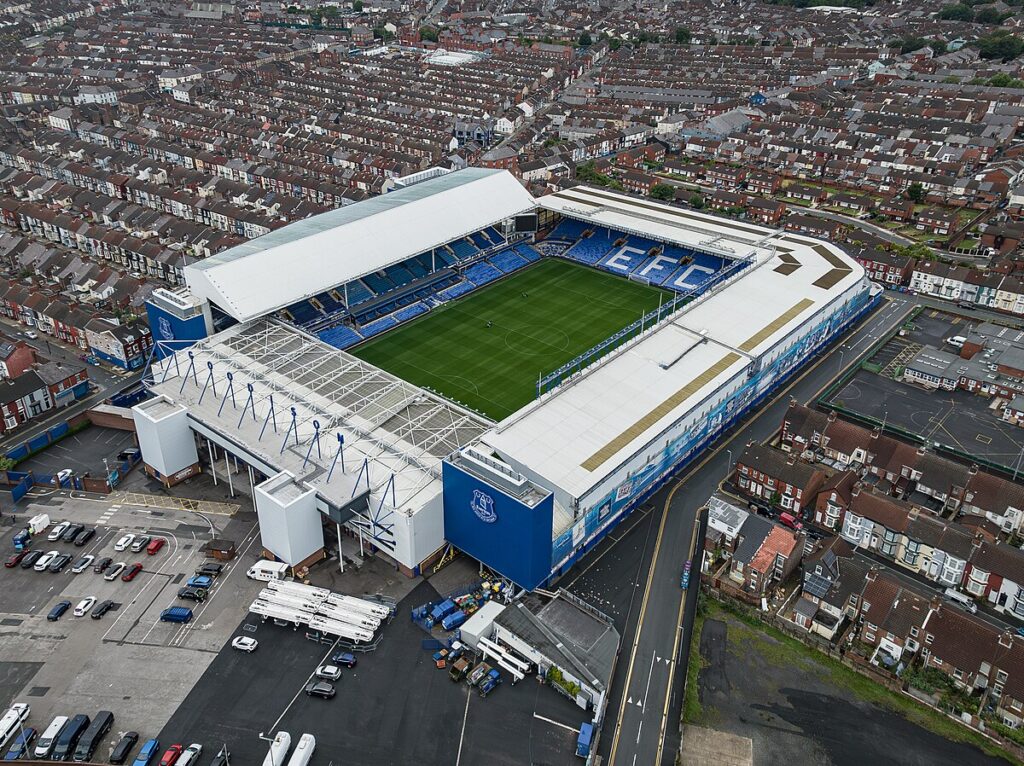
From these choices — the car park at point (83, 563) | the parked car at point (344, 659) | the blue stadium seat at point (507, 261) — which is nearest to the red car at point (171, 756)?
the parked car at point (344, 659)

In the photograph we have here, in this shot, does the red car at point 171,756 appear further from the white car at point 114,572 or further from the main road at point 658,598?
the main road at point 658,598

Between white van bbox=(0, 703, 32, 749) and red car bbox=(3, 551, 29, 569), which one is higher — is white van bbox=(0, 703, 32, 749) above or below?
below

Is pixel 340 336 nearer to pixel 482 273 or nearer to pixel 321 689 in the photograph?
pixel 482 273

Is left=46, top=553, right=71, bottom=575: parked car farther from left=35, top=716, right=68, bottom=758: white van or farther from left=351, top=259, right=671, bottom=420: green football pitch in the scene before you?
left=351, top=259, right=671, bottom=420: green football pitch

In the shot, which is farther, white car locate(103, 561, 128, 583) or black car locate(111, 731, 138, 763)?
white car locate(103, 561, 128, 583)

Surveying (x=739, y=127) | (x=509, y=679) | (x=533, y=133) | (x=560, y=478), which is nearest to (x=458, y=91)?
(x=533, y=133)

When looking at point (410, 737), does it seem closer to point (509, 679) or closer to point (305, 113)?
point (509, 679)

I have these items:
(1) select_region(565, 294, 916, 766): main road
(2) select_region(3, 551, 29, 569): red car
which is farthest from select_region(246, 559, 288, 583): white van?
(1) select_region(565, 294, 916, 766): main road
